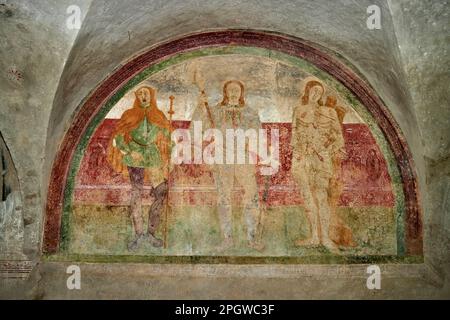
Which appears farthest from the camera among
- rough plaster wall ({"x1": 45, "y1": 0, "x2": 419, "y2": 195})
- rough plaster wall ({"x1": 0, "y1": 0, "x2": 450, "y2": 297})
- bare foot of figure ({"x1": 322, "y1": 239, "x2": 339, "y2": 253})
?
bare foot of figure ({"x1": 322, "y1": 239, "x2": 339, "y2": 253})

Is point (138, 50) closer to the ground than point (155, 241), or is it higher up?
higher up

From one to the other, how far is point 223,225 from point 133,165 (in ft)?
4.11

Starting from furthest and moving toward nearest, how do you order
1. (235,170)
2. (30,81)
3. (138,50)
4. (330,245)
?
1. (138,50)
2. (235,170)
3. (330,245)
4. (30,81)

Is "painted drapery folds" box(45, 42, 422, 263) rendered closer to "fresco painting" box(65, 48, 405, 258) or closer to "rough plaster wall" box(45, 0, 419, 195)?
"fresco painting" box(65, 48, 405, 258)

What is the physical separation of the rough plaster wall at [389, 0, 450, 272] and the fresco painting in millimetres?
422

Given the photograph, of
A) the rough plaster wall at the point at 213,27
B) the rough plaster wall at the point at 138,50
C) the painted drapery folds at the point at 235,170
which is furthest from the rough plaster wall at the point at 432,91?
the painted drapery folds at the point at 235,170

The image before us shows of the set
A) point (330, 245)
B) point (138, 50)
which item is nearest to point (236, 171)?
point (330, 245)

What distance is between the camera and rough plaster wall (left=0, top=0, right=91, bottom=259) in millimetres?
5621

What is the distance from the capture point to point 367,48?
635cm

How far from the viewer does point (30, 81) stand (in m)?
5.98

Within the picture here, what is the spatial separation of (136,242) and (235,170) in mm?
1381

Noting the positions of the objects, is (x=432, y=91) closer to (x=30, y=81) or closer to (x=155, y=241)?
(x=155, y=241)

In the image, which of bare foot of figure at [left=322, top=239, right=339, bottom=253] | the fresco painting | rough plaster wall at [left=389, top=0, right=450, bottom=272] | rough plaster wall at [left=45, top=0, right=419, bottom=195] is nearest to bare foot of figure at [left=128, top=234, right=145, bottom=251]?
the fresco painting

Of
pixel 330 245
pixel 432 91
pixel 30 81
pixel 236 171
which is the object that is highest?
pixel 30 81
